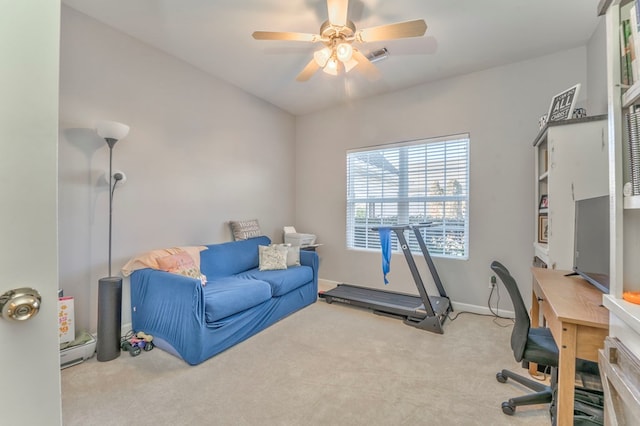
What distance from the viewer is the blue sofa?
2.19 m

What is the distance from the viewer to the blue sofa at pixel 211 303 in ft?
7.19

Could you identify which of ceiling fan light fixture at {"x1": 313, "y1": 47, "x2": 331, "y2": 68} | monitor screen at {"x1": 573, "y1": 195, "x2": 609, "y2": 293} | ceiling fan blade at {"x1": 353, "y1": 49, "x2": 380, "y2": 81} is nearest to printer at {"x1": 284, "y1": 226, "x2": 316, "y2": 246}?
ceiling fan blade at {"x1": 353, "y1": 49, "x2": 380, "y2": 81}

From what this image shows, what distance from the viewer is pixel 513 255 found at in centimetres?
310

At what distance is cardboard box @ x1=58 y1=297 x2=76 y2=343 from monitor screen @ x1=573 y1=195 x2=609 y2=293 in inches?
136

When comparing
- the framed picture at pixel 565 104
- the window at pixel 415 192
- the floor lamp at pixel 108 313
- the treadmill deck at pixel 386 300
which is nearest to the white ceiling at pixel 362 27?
the framed picture at pixel 565 104

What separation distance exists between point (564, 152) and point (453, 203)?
1.41m

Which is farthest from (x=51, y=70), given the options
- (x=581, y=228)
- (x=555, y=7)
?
(x=555, y=7)

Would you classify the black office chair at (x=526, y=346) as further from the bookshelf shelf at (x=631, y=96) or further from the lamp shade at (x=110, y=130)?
the lamp shade at (x=110, y=130)

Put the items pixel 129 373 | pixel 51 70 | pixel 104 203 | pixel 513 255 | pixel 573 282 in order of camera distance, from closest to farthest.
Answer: pixel 51 70, pixel 573 282, pixel 129 373, pixel 104 203, pixel 513 255

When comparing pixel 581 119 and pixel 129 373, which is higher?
pixel 581 119

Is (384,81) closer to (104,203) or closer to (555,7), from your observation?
(555,7)

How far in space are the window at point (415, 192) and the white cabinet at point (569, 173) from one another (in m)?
1.13

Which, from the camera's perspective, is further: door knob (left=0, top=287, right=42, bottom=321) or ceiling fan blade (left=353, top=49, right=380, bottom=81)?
ceiling fan blade (left=353, top=49, right=380, bottom=81)

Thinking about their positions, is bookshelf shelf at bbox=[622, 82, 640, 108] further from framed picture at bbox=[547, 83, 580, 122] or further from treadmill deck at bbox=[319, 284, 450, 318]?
treadmill deck at bbox=[319, 284, 450, 318]
